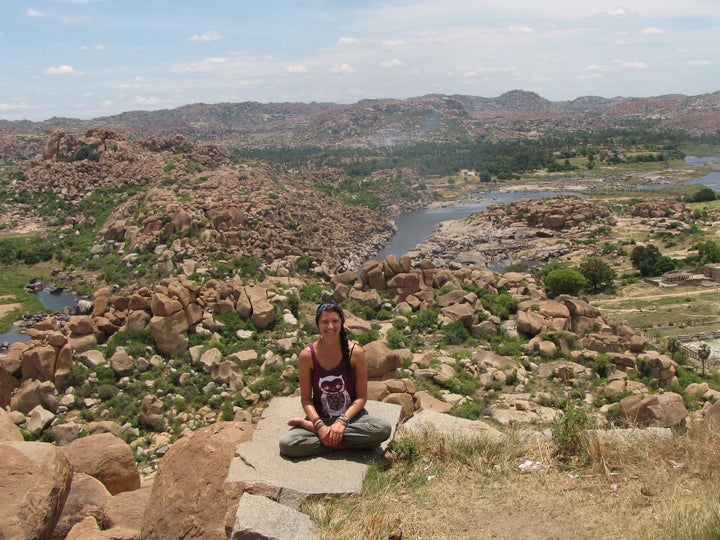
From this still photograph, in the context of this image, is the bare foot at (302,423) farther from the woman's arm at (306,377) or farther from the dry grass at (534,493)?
the dry grass at (534,493)

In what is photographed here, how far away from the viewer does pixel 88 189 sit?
5103 centimetres

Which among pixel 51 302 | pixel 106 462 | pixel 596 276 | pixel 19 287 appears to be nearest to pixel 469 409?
pixel 106 462

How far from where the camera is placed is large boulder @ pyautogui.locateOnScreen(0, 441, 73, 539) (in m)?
5.17

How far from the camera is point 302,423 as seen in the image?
5.89m

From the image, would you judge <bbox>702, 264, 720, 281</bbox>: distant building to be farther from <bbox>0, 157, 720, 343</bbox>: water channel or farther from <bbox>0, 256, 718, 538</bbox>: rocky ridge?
<bbox>0, 157, 720, 343</bbox>: water channel

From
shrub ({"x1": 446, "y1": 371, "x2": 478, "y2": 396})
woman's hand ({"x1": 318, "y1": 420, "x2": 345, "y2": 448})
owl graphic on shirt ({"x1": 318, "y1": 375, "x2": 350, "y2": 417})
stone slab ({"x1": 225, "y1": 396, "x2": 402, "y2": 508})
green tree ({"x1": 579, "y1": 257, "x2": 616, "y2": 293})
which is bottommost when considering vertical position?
green tree ({"x1": 579, "y1": 257, "x2": 616, "y2": 293})

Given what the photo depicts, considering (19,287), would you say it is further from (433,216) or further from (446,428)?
(433,216)

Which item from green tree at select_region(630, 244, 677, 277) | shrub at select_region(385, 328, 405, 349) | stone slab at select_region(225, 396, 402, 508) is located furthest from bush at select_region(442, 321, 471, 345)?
green tree at select_region(630, 244, 677, 277)

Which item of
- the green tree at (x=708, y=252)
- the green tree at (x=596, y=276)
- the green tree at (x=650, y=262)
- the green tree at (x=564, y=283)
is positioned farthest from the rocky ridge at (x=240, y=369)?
the green tree at (x=708, y=252)

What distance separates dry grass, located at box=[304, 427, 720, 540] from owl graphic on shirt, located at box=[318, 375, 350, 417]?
0.74 m

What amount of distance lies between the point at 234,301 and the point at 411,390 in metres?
10.8

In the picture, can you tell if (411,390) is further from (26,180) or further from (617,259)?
(26,180)

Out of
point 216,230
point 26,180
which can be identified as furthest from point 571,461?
point 26,180

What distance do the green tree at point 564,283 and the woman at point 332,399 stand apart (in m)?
28.2
